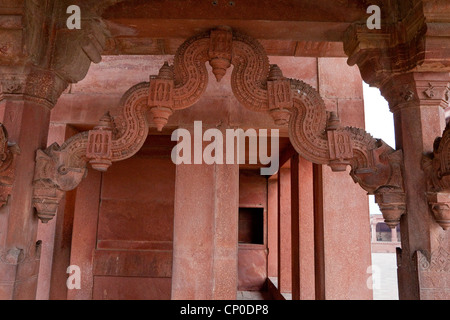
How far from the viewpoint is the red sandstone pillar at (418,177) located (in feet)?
7.97

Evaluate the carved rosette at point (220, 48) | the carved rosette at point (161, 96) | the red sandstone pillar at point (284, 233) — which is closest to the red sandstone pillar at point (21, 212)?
the carved rosette at point (161, 96)

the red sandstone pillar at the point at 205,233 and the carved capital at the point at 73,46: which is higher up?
the carved capital at the point at 73,46

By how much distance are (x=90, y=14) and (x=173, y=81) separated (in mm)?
892

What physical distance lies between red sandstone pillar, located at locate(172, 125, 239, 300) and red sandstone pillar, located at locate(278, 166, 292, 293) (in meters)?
3.67

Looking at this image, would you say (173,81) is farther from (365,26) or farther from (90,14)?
(365,26)

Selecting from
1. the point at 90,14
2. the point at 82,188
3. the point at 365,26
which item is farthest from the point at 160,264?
the point at 365,26

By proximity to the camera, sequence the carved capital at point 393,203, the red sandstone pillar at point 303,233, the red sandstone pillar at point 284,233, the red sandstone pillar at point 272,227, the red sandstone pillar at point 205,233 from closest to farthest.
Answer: the carved capital at point 393,203
the red sandstone pillar at point 205,233
the red sandstone pillar at point 303,233
the red sandstone pillar at point 284,233
the red sandstone pillar at point 272,227

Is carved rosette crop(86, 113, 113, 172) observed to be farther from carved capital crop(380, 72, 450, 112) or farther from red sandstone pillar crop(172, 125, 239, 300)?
carved capital crop(380, 72, 450, 112)

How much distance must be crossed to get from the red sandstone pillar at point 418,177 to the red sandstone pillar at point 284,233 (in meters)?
5.13

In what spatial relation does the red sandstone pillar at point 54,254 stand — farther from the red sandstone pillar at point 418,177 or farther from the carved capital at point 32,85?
the red sandstone pillar at point 418,177

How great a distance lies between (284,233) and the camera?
786cm

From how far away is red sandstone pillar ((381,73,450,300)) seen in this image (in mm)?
2430

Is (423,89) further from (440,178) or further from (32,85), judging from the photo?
(32,85)

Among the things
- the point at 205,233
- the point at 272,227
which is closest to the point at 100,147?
the point at 205,233
